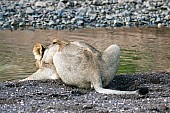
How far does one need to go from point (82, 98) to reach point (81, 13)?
17443 mm

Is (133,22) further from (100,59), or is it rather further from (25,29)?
(100,59)

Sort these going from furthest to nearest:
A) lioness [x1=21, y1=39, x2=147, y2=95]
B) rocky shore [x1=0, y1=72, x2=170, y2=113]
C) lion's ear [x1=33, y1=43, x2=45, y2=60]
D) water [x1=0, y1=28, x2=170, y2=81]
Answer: water [x1=0, y1=28, x2=170, y2=81] → lion's ear [x1=33, y1=43, x2=45, y2=60] → lioness [x1=21, y1=39, x2=147, y2=95] → rocky shore [x1=0, y1=72, x2=170, y2=113]

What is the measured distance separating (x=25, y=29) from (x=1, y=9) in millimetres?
3440

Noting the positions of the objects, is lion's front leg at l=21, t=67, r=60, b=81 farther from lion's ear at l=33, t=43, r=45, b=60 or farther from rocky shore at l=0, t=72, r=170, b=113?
lion's ear at l=33, t=43, r=45, b=60

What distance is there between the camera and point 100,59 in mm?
10820

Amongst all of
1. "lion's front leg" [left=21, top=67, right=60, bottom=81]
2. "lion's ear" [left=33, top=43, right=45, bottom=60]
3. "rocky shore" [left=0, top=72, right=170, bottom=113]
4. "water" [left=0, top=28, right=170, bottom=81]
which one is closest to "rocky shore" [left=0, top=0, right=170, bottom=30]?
"water" [left=0, top=28, right=170, bottom=81]

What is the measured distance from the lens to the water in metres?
15.7

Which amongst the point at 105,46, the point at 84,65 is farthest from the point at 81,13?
the point at 84,65

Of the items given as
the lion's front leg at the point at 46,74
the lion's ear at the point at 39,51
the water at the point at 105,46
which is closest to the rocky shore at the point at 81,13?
the water at the point at 105,46

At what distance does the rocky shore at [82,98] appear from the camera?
28.4 feet

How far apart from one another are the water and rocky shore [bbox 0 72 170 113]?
338 cm

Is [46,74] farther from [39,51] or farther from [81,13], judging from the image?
[81,13]

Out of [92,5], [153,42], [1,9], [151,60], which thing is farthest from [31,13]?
[151,60]

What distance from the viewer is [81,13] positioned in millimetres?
27000
